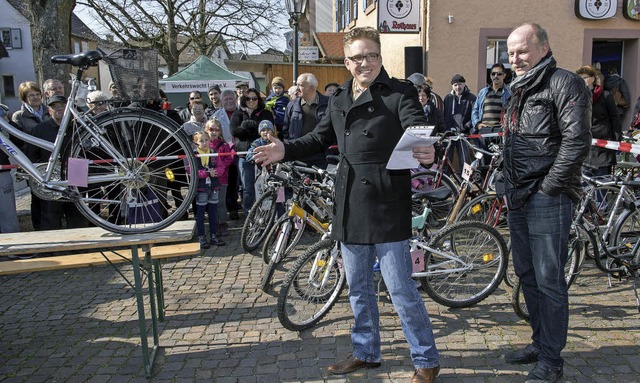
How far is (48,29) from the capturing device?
862 centimetres

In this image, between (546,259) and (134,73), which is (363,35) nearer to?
(134,73)

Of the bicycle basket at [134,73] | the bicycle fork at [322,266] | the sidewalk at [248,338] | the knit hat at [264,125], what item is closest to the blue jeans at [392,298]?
the sidewalk at [248,338]

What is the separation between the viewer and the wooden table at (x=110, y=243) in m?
3.30

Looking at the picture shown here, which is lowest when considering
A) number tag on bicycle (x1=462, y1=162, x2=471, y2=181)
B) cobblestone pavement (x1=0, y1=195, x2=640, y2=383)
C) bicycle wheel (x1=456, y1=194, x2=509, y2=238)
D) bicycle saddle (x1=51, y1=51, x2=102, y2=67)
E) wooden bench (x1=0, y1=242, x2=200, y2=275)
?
cobblestone pavement (x1=0, y1=195, x2=640, y2=383)

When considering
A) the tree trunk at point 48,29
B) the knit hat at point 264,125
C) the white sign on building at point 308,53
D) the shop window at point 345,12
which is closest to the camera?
the knit hat at point 264,125

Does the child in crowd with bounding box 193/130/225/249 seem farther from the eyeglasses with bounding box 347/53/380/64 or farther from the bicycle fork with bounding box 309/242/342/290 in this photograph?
the eyeglasses with bounding box 347/53/380/64

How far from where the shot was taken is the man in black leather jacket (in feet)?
9.46

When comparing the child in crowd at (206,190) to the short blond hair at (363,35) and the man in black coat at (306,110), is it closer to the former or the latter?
the man in black coat at (306,110)

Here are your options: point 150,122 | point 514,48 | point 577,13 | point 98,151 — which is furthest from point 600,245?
point 577,13

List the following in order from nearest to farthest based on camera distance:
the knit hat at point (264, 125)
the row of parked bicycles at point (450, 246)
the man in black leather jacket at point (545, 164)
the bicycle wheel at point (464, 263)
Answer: the man in black leather jacket at point (545, 164)
the row of parked bicycles at point (450, 246)
the bicycle wheel at point (464, 263)
the knit hat at point (264, 125)

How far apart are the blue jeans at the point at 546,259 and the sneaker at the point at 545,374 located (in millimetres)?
31

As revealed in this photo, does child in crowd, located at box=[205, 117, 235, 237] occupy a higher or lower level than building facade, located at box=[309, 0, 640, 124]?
lower

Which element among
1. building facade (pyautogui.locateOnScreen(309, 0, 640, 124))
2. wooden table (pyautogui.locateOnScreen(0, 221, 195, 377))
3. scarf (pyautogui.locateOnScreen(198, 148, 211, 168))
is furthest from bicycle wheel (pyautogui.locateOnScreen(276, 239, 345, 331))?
building facade (pyautogui.locateOnScreen(309, 0, 640, 124))

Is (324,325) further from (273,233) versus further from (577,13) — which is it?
(577,13)
